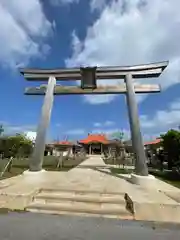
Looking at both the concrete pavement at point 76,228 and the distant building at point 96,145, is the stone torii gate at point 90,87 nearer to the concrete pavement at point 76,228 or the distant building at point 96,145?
the concrete pavement at point 76,228

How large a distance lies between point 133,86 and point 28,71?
5.08 metres

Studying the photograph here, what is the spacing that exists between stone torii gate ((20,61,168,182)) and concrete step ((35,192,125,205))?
11.5ft

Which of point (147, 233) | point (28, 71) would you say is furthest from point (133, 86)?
point (147, 233)

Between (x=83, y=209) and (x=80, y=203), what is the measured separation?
1.31 ft

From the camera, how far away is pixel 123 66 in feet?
35.0

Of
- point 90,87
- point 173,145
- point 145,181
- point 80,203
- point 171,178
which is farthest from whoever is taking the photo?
point 173,145

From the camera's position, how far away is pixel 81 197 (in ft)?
19.2

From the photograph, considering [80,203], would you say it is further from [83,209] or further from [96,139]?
[96,139]

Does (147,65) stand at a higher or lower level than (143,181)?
higher

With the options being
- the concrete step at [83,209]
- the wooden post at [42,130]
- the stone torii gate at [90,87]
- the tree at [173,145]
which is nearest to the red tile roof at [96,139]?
the tree at [173,145]

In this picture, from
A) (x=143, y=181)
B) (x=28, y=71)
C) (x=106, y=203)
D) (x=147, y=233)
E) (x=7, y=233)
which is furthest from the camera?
(x=28, y=71)

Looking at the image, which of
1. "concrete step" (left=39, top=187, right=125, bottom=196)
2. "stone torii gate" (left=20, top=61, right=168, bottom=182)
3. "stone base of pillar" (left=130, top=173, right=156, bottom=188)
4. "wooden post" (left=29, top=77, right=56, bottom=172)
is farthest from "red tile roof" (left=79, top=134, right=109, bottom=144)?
"concrete step" (left=39, top=187, right=125, bottom=196)

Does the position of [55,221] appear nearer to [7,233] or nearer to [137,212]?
[7,233]

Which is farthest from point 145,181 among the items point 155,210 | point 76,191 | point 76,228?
point 76,228
